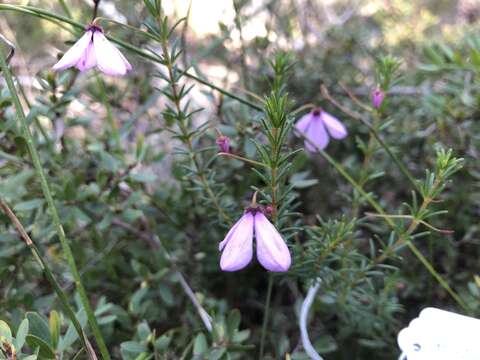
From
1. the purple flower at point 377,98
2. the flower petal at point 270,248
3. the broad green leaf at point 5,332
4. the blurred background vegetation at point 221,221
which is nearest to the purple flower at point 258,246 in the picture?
the flower petal at point 270,248

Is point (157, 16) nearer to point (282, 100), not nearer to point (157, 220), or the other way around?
point (282, 100)

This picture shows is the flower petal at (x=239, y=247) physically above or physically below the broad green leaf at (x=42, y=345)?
above

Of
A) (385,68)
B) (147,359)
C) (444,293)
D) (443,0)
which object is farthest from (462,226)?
(443,0)

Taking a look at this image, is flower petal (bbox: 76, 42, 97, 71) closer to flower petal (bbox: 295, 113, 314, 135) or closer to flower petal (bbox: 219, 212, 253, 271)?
flower petal (bbox: 219, 212, 253, 271)

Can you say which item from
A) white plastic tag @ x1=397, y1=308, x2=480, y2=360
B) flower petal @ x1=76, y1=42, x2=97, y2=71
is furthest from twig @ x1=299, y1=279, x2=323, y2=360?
flower petal @ x1=76, y1=42, x2=97, y2=71

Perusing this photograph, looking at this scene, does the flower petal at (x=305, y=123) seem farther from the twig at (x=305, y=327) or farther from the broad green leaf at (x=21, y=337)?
the broad green leaf at (x=21, y=337)

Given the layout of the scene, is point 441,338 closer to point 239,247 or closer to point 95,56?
point 239,247

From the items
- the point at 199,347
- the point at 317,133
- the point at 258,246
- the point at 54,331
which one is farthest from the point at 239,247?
the point at 317,133
